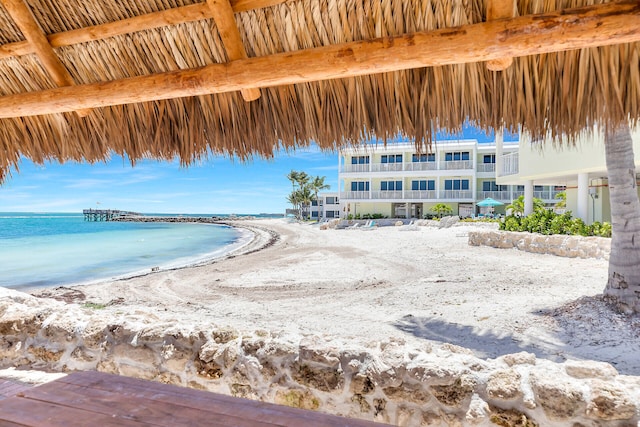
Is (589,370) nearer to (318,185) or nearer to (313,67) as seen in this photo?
(313,67)

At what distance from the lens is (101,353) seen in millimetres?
3242

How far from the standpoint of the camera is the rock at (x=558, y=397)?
207cm

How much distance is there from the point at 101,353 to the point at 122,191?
365 ft

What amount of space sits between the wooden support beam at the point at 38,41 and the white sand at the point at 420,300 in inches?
87.4

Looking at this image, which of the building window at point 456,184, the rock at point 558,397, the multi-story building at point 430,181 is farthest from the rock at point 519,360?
the building window at point 456,184

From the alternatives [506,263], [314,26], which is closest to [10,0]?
[314,26]

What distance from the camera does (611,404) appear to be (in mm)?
2018

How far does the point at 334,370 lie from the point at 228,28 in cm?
240

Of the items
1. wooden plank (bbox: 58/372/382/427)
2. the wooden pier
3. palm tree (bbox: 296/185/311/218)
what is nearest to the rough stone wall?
wooden plank (bbox: 58/372/382/427)

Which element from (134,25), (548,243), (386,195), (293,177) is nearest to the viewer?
(134,25)

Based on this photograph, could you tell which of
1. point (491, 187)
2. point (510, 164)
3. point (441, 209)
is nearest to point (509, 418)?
point (510, 164)

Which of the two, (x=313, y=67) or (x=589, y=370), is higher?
(x=313, y=67)

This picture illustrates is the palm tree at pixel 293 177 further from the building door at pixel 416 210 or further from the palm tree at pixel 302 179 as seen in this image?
the building door at pixel 416 210

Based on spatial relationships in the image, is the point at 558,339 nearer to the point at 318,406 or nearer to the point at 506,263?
the point at 318,406
